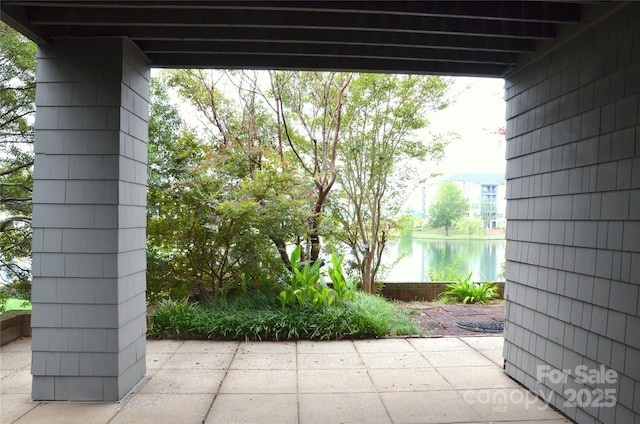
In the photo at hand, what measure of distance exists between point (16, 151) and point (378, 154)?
475cm

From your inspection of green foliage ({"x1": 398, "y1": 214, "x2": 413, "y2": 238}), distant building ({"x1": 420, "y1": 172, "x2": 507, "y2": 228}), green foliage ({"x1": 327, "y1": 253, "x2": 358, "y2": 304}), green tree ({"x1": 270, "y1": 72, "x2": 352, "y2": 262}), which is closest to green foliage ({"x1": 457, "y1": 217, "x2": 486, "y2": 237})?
distant building ({"x1": 420, "y1": 172, "x2": 507, "y2": 228})

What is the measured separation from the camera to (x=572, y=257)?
108 inches

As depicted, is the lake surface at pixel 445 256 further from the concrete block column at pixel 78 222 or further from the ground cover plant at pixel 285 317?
the concrete block column at pixel 78 222

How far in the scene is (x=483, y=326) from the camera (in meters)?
5.12

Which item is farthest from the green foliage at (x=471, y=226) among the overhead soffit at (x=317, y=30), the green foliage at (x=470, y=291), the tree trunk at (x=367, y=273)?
the overhead soffit at (x=317, y=30)

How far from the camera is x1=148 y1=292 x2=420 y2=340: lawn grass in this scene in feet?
15.0

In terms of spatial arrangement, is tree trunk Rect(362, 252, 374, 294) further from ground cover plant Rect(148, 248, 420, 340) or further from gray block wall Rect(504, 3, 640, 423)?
gray block wall Rect(504, 3, 640, 423)

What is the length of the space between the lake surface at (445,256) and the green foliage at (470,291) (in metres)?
0.31

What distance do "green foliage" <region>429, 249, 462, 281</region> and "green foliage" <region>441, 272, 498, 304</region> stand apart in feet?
1.00

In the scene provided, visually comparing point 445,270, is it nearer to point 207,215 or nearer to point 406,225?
point 406,225

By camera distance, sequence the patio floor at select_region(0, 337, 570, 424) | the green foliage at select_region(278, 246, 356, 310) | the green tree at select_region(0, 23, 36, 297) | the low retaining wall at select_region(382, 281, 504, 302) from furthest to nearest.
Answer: the low retaining wall at select_region(382, 281, 504, 302) < the green foliage at select_region(278, 246, 356, 310) < the green tree at select_region(0, 23, 36, 297) < the patio floor at select_region(0, 337, 570, 424)

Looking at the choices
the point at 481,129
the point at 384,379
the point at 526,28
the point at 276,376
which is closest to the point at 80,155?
the point at 276,376

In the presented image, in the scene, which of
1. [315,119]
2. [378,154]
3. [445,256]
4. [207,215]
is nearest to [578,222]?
[207,215]

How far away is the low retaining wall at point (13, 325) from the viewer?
4.23 metres
